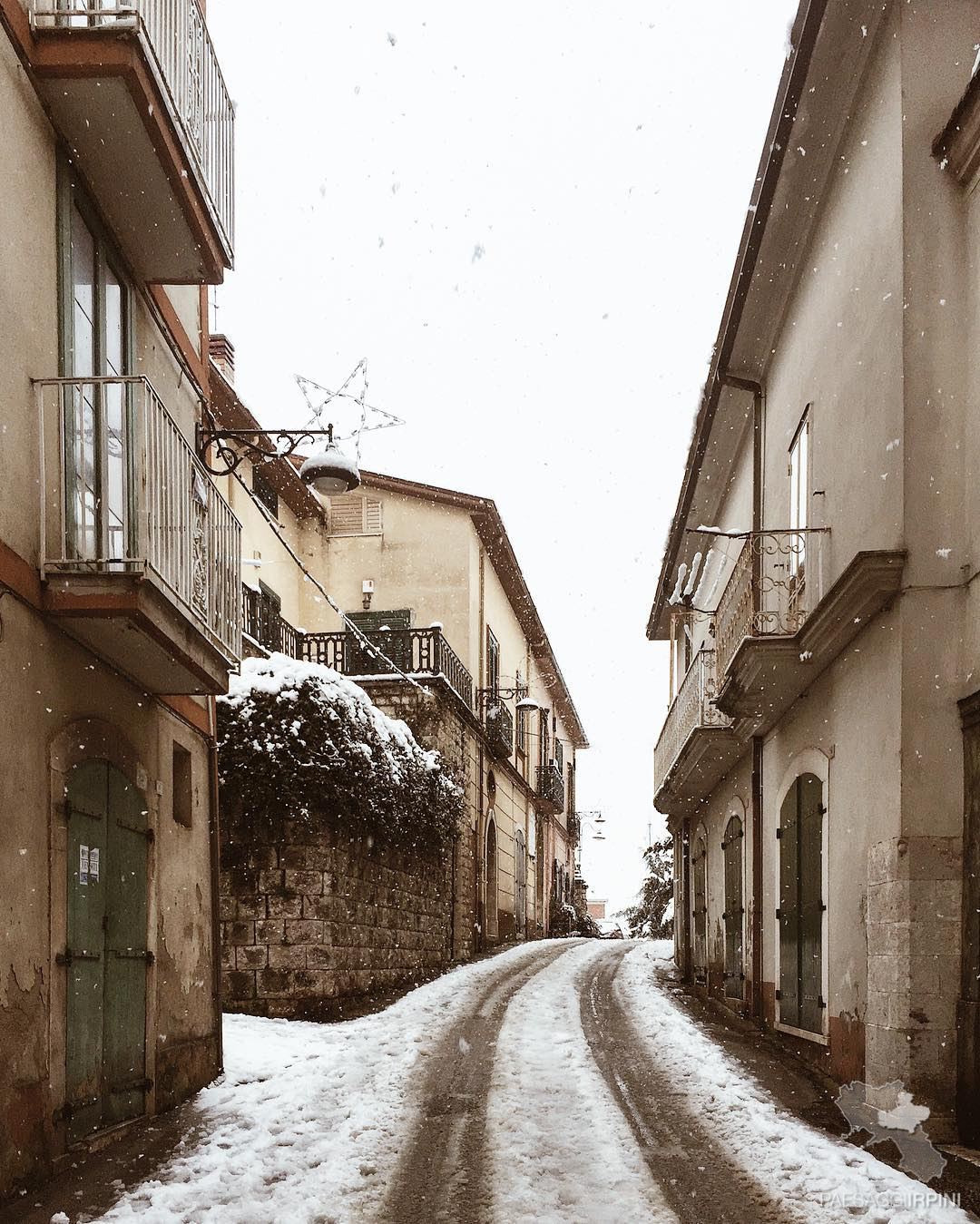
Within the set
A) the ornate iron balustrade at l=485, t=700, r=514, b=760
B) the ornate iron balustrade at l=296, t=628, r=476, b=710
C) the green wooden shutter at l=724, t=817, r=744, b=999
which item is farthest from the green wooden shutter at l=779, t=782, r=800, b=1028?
the ornate iron balustrade at l=485, t=700, r=514, b=760

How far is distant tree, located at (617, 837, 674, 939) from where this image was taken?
37409mm

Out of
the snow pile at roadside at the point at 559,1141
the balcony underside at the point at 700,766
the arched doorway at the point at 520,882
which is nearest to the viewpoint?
the snow pile at roadside at the point at 559,1141

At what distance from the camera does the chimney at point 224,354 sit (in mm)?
20531

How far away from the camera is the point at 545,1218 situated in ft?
16.9

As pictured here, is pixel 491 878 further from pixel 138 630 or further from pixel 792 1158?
pixel 138 630

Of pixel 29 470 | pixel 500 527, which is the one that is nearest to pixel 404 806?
pixel 29 470

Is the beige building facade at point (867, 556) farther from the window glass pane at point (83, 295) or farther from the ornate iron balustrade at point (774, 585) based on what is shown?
the window glass pane at point (83, 295)

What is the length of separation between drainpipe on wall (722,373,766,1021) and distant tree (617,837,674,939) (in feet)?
77.0

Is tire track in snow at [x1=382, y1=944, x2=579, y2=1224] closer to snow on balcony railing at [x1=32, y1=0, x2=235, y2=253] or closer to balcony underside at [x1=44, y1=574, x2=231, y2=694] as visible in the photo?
balcony underside at [x1=44, y1=574, x2=231, y2=694]

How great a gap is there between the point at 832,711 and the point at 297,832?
559 cm

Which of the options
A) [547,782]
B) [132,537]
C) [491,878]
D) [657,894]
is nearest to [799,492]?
[132,537]

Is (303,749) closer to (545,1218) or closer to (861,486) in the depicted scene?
(861,486)

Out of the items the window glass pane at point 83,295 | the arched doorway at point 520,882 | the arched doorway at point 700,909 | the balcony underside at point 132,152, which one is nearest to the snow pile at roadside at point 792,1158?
the window glass pane at point 83,295

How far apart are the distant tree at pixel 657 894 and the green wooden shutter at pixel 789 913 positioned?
2500 cm
